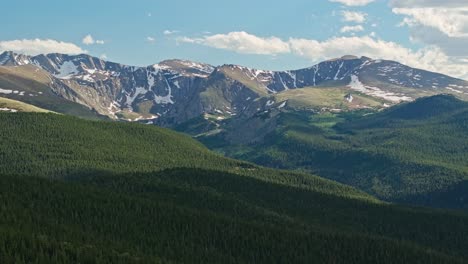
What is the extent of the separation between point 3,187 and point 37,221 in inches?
1088

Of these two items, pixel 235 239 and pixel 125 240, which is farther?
pixel 235 239

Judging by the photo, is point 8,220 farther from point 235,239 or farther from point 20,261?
point 235,239

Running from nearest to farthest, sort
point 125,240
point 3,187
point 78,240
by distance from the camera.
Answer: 1. point 78,240
2. point 125,240
3. point 3,187

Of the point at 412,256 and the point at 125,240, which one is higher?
the point at 125,240

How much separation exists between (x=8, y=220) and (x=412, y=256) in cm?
11648

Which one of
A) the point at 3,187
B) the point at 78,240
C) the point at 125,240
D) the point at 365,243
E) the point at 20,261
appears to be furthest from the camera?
the point at 365,243

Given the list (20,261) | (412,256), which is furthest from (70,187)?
(412,256)

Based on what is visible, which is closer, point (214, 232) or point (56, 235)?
point (56, 235)

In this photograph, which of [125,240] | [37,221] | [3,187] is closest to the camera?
[37,221]

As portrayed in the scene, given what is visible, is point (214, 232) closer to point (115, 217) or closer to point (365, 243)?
point (115, 217)

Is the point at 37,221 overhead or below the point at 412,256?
overhead

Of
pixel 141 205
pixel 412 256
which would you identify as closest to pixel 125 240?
pixel 141 205

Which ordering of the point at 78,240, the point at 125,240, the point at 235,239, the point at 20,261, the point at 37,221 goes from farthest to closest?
the point at 235,239, the point at 125,240, the point at 37,221, the point at 78,240, the point at 20,261

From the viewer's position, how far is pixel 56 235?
134 meters
